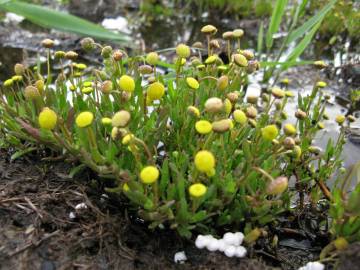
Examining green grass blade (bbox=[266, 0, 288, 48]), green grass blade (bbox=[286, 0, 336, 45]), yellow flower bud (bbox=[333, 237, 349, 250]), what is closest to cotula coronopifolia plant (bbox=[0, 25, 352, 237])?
yellow flower bud (bbox=[333, 237, 349, 250])

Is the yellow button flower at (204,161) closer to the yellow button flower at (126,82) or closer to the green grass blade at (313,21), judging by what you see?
the yellow button flower at (126,82)

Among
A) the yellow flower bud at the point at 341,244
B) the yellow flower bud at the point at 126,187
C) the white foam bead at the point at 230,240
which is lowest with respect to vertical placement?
the white foam bead at the point at 230,240

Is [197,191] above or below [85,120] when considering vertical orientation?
below

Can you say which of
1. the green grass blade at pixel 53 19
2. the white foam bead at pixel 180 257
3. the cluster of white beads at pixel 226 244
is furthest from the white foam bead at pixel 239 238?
the green grass blade at pixel 53 19

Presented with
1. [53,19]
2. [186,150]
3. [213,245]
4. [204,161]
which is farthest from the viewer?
[53,19]

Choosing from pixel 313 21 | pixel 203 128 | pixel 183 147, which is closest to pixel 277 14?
pixel 313 21

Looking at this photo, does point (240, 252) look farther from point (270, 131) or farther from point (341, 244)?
point (270, 131)

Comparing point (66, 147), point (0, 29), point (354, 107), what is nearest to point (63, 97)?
point (66, 147)

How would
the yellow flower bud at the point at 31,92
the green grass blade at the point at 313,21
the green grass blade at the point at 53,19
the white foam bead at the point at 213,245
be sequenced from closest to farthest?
the white foam bead at the point at 213,245 < the yellow flower bud at the point at 31,92 < the green grass blade at the point at 53,19 < the green grass blade at the point at 313,21

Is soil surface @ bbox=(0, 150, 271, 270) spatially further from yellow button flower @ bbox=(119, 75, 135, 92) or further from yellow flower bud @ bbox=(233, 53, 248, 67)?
yellow flower bud @ bbox=(233, 53, 248, 67)
